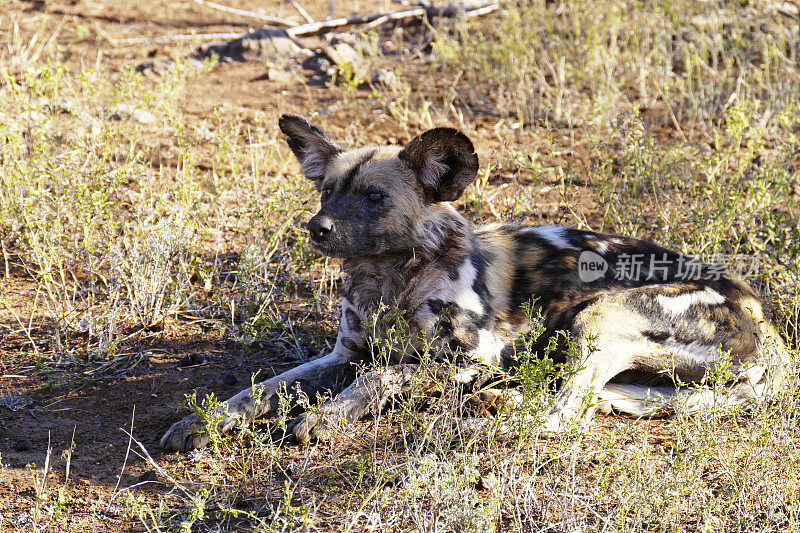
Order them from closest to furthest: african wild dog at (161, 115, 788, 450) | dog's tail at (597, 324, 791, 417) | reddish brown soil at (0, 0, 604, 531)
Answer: reddish brown soil at (0, 0, 604, 531)
dog's tail at (597, 324, 791, 417)
african wild dog at (161, 115, 788, 450)

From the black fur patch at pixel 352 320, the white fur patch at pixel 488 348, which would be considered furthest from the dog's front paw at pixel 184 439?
the white fur patch at pixel 488 348

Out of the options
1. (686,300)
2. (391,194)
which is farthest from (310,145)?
(686,300)

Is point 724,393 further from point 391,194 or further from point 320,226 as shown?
point 320,226

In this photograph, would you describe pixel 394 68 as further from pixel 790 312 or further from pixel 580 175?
pixel 790 312

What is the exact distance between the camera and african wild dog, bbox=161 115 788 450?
11.7 feet

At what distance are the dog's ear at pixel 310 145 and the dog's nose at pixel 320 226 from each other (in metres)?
0.53

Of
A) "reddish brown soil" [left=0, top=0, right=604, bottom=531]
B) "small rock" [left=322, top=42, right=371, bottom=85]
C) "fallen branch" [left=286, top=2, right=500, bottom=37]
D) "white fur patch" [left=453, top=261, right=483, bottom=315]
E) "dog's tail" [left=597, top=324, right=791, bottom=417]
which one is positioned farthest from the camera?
"fallen branch" [left=286, top=2, right=500, bottom=37]

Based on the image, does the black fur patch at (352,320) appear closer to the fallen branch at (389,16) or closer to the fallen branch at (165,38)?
the fallen branch at (389,16)

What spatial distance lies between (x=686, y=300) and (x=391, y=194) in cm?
131

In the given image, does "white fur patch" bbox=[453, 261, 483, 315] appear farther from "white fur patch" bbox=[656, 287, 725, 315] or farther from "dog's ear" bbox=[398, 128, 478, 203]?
"white fur patch" bbox=[656, 287, 725, 315]

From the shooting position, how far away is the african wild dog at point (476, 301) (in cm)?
356

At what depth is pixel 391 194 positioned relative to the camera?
12.1ft

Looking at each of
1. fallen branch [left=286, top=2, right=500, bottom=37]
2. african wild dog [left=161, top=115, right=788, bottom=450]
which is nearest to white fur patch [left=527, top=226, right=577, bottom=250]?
african wild dog [left=161, top=115, right=788, bottom=450]

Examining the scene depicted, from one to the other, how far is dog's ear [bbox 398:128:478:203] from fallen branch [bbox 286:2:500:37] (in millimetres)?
4936
